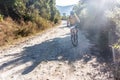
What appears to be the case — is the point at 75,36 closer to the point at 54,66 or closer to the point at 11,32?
the point at 54,66

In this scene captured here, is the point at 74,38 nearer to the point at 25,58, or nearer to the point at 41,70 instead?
the point at 25,58

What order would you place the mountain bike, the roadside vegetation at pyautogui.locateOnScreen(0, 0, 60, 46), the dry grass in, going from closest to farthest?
the mountain bike → the dry grass → the roadside vegetation at pyautogui.locateOnScreen(0, 0, 60, 46)

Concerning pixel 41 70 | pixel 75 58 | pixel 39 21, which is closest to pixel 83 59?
pixel 75 58

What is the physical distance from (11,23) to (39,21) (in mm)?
9760

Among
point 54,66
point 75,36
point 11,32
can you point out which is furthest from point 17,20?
point 54,66

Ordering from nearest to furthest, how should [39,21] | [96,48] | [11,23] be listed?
[96,48] < [11,23] < [39,21]

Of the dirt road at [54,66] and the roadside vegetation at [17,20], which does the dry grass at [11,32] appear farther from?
the dirt road at [54,66]

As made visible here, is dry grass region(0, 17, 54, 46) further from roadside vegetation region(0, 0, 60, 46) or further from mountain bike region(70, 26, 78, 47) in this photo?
mountain bike region(70, 26, 78, 47)

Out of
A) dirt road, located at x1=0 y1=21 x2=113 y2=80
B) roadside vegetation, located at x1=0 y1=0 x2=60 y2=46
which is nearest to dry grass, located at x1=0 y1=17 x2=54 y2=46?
roadside vegetation, located at x1=0 y1=0 x2=60 y2=46

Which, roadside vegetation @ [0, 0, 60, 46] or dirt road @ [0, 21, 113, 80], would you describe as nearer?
dirt road @ [0, 21, 113, 80]

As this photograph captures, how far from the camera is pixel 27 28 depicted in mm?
26672

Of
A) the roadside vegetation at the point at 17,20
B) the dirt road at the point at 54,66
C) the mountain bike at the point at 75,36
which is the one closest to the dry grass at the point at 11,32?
the roadside vegetation at the point at 17,20

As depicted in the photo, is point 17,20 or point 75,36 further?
point 17,20

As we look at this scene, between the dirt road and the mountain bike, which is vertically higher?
the mountain bike
